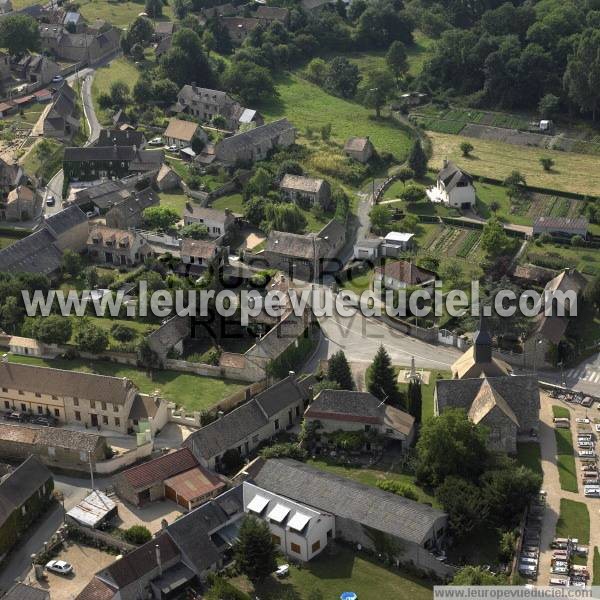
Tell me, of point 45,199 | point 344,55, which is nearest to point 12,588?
point 45,199

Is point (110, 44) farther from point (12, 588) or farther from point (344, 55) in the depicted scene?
point (12, 588)

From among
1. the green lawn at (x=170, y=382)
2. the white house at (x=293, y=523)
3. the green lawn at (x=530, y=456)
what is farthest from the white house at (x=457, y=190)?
the white house at (x=293, y=523)

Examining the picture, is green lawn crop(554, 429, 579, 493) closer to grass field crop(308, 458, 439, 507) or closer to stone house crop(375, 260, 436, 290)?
grass field crop(308, 458, 439, 507)

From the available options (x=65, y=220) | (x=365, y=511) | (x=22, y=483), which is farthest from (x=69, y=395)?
(x=65, y=220)

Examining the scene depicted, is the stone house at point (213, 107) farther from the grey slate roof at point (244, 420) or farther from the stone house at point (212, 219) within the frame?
the grey slate roof at point (244, 420)

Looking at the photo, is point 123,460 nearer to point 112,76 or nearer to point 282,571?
point 282,571

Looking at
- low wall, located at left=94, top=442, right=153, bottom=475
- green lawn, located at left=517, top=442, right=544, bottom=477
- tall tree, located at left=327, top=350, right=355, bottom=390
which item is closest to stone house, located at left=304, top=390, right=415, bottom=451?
tall tree, located at left=327, top=350, right=355, bottom=390
